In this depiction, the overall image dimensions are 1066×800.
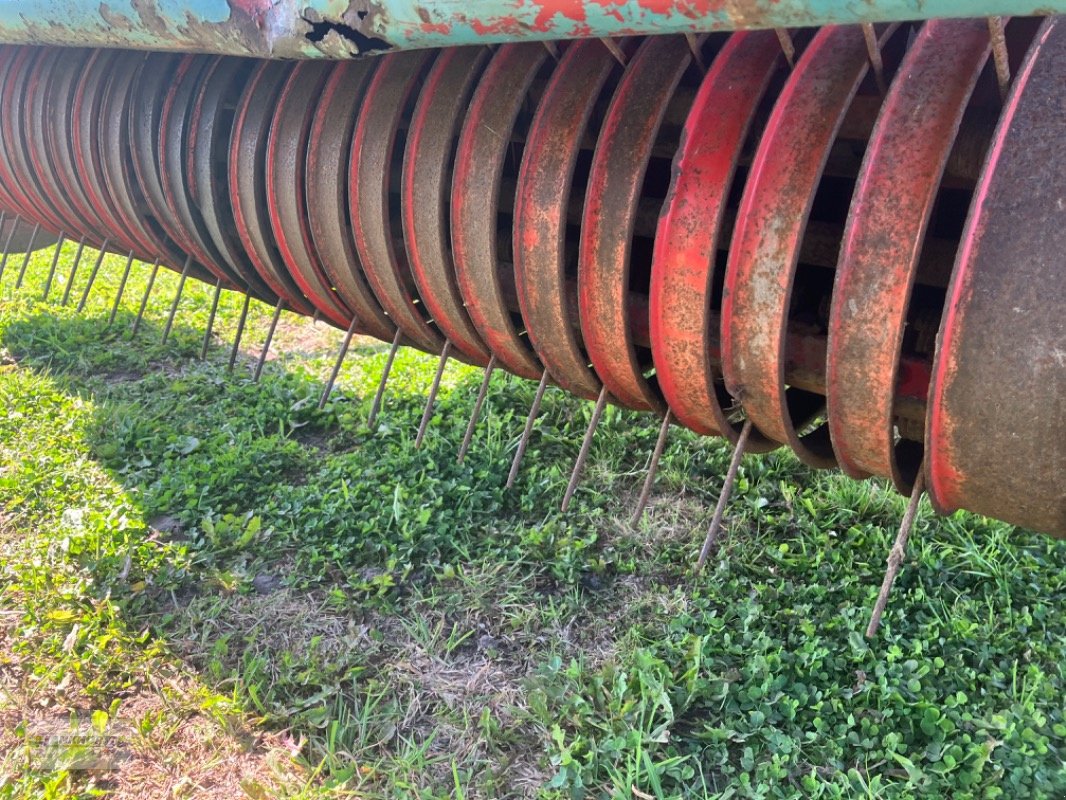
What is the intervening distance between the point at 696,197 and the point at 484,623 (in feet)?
4.75

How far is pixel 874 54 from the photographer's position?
1211mm

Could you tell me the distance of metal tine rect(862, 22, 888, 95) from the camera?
1.17 meters

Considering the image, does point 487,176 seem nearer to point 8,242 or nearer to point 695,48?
point 695,48

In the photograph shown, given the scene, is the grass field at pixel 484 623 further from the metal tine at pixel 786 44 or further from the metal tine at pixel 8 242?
the metal tine at pixel 786 44

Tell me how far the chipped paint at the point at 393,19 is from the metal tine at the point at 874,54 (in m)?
0.28

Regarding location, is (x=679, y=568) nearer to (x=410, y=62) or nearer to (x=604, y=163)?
(x=604, y=163)

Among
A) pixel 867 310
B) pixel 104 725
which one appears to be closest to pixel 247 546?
pixel 104 725

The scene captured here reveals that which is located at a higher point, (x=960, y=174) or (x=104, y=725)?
(x=960, y=174)

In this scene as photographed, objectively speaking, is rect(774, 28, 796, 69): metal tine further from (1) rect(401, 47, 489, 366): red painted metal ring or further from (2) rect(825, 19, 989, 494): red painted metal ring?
(1) rect(401, 47, 489, 366): red painted metal ring

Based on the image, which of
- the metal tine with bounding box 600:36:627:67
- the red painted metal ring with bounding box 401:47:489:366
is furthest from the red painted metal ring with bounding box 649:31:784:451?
the red painted metal ring with bounding box 401:47:489:366

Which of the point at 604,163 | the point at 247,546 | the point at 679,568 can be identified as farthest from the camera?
the point at 247,546

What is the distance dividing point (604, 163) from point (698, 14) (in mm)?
529

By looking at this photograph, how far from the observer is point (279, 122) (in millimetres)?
2168

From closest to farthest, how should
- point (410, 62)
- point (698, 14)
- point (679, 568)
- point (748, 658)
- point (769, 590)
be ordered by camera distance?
point (698, 14) < point (410, 62) < point (748, 658) < point (769, 590) < point (679, 568)
